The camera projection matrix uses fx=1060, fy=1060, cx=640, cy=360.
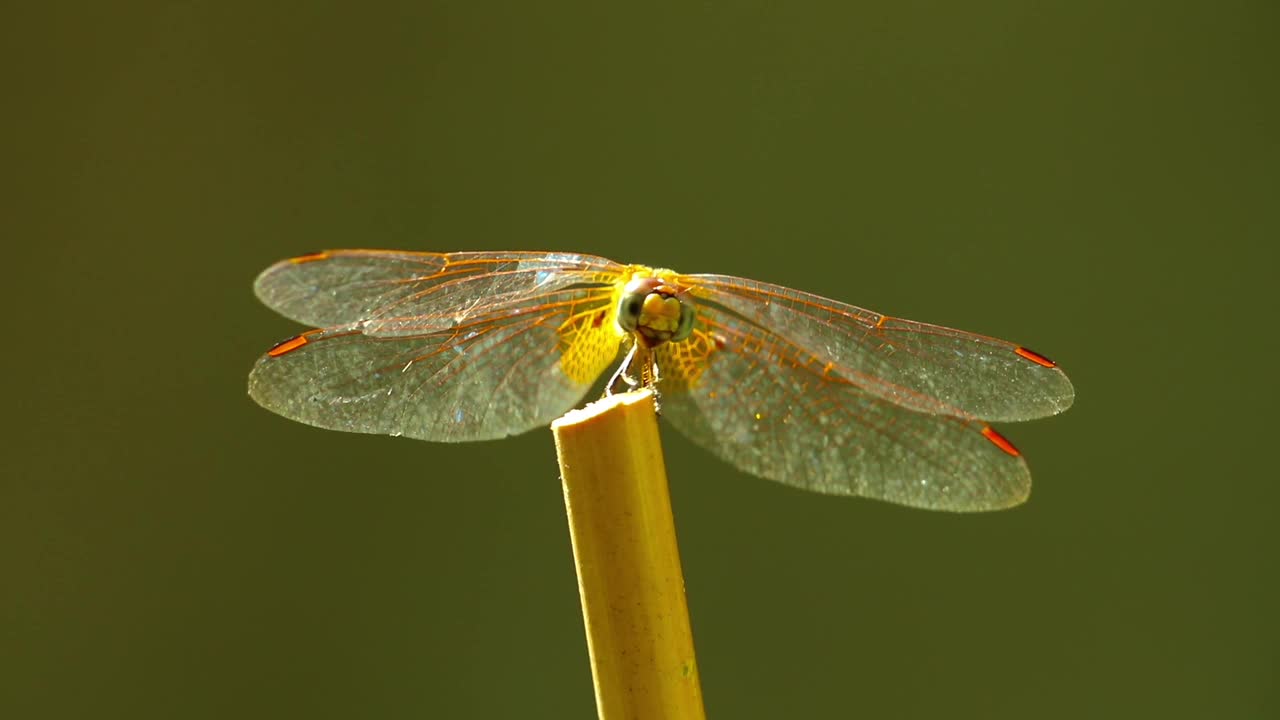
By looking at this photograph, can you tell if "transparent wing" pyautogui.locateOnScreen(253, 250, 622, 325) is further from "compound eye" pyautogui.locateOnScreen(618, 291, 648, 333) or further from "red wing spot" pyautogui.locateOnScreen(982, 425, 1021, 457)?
"red wing spot" pyautogui.locateOnScreen(982, 425, 1021, 457)

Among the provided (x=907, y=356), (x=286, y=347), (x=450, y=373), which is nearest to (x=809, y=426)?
(x=907, y=356)

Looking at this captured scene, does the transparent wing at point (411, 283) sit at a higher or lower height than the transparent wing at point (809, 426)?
higher

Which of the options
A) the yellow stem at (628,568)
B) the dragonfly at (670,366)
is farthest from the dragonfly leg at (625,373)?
the yellow stem at (628,568)

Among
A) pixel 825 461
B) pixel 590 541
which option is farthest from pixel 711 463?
pixel 590 541

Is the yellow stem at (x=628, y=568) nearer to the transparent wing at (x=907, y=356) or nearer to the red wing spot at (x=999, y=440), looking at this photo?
the transparent wing at (x=907, y=356)

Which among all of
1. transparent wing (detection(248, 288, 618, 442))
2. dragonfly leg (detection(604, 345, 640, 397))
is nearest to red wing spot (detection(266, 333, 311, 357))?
transparent wing (detection(248, 288, 618, 442))

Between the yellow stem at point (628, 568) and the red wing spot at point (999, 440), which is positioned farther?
the red wing spot at point (999, 440)

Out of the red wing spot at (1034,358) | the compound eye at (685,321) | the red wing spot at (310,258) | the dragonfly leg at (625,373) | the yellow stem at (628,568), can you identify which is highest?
the red wing spot at (310,258)
